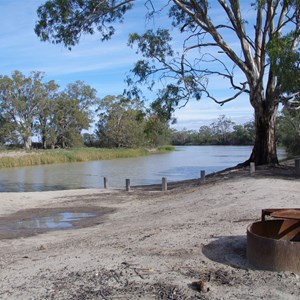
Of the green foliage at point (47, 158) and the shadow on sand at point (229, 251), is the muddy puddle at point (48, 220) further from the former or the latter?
the green foliage at point (47, 158)

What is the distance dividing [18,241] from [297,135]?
3943 cm

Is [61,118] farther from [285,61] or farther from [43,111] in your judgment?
[285,61]

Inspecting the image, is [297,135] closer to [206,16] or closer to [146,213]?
[206,16]

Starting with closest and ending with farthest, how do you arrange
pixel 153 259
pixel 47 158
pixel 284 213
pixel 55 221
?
pixel 153 259
pixel 284 213
pixel 55 221
pixel 47 158

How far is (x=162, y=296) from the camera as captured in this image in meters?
4.32

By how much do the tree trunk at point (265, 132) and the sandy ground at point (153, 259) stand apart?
8.10m

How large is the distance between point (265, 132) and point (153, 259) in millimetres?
14237

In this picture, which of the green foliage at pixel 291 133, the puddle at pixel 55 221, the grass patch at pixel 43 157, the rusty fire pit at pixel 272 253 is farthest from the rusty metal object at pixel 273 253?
the grass patch at pixel 43 157

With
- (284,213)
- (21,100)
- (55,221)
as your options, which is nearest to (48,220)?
(55,221)

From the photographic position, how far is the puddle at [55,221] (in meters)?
10.5

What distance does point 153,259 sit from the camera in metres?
5.46

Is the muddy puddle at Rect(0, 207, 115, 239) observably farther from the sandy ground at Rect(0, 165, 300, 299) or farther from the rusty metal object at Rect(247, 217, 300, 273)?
the rusty metal object at Rect(247, 217, 300, 273)

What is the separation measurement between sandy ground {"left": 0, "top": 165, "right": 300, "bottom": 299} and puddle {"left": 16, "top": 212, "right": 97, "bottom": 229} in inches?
17.0

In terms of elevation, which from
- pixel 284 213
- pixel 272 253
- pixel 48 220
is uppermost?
pixel 284 213
